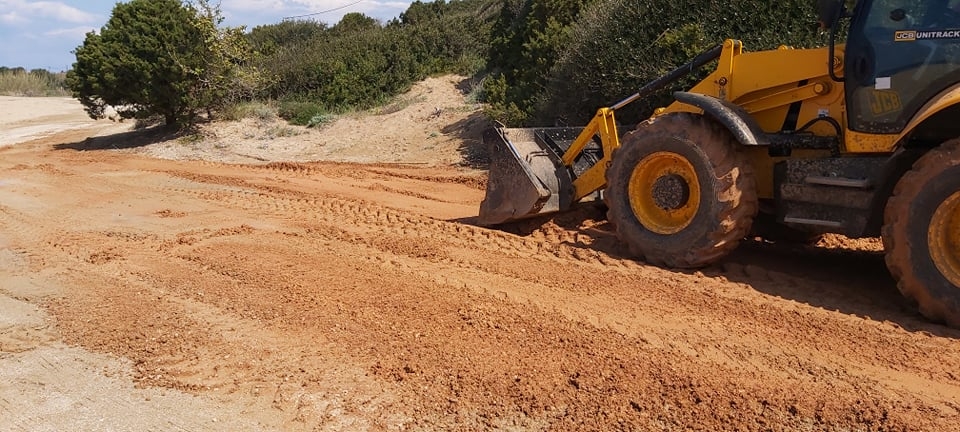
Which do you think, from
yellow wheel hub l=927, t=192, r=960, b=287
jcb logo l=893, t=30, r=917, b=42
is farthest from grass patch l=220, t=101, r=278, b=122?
yellow wheel hub l=927, t=192, r=960, b=287

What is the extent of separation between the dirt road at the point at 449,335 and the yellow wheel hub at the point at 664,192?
0.45m

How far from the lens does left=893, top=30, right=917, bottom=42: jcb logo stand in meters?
4.92

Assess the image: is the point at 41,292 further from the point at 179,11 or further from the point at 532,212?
the point at 179,11

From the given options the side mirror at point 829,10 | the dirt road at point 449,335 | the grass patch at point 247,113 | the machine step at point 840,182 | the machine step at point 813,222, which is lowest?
the dirt road at point 449,335

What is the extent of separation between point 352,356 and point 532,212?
3.30 m

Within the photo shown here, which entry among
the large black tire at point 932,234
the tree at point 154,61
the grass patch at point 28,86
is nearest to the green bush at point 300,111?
the tree at point 154,61

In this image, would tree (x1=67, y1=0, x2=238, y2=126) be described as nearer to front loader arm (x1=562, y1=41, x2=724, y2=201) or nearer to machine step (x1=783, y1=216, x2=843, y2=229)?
front loader arm (x1=562, y1=41, x2=724, y2=201)

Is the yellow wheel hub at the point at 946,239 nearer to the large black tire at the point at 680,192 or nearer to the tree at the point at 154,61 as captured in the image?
the large black tire at the point at 680,192

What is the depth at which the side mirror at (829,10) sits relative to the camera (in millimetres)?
5219

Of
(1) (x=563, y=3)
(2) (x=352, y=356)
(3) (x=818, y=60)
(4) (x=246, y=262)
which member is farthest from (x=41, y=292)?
(1) (x=563, y=3)

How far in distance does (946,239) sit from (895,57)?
1214 millimetres

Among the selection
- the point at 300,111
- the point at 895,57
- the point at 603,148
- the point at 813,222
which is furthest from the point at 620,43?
the point at 300,111

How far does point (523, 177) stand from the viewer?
743 cm

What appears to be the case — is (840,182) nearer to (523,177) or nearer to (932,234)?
(932,234)
